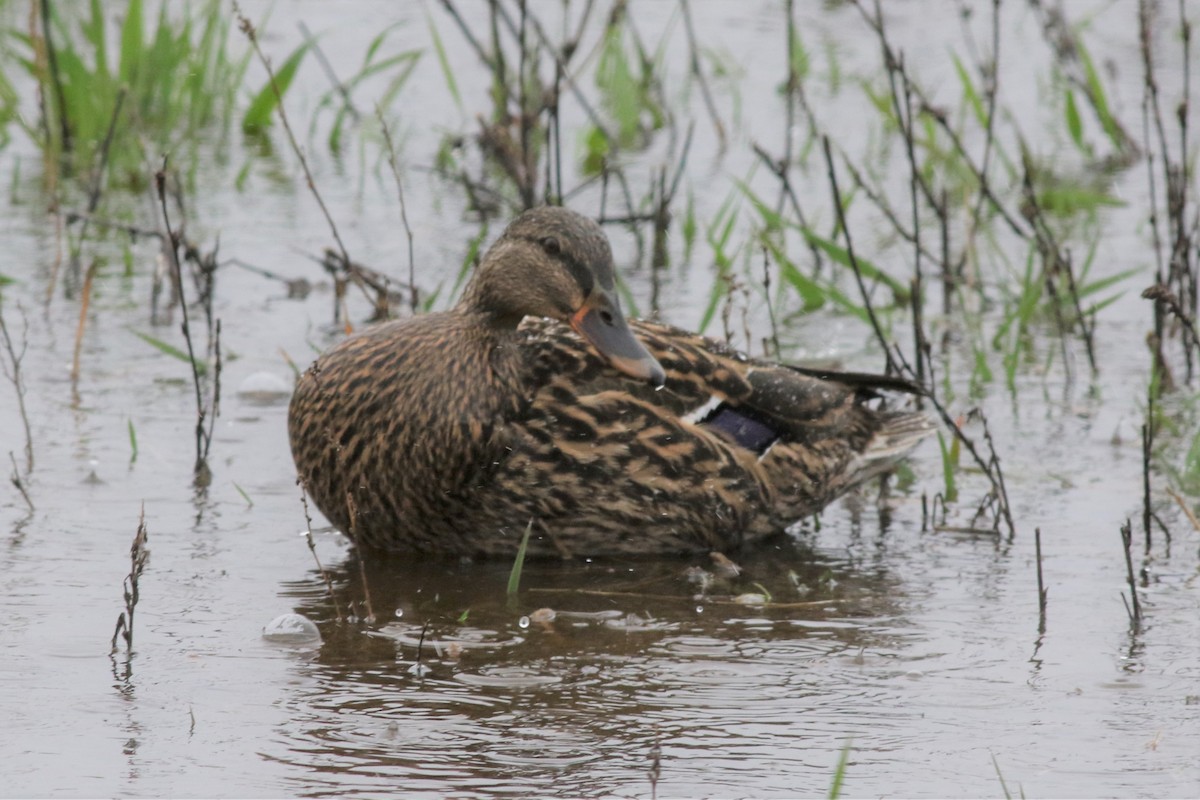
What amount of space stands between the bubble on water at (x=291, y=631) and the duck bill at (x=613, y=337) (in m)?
1.11

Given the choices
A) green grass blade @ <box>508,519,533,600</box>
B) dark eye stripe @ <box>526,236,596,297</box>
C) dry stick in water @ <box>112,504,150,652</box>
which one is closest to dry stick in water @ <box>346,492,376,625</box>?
green grass blade @ <box>508,519,533,600</box>

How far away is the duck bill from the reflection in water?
56cm

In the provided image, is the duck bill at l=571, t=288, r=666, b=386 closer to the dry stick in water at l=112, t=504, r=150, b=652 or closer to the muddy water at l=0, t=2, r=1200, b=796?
the muddy water at l=0, t=2, r=1200, b=796

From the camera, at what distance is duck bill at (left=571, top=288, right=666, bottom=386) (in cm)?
510

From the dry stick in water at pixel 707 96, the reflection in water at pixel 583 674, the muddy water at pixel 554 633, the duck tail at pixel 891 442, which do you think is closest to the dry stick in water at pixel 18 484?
the muddy water at pixel 554 633

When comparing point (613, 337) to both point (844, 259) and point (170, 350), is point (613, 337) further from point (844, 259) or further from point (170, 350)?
point (844, 259)

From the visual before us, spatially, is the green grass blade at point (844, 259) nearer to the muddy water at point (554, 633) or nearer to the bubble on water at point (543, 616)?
the muddy water at point (554, 633)

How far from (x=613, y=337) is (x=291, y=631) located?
3.92ft

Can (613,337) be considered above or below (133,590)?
above

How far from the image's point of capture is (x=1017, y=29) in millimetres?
11398

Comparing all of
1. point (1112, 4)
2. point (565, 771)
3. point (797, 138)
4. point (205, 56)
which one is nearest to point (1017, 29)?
point (1112, 4)

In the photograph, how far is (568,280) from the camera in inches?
203

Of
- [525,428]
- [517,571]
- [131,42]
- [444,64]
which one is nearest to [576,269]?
[525,428]

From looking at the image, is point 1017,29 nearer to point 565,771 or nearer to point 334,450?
point 334,450
